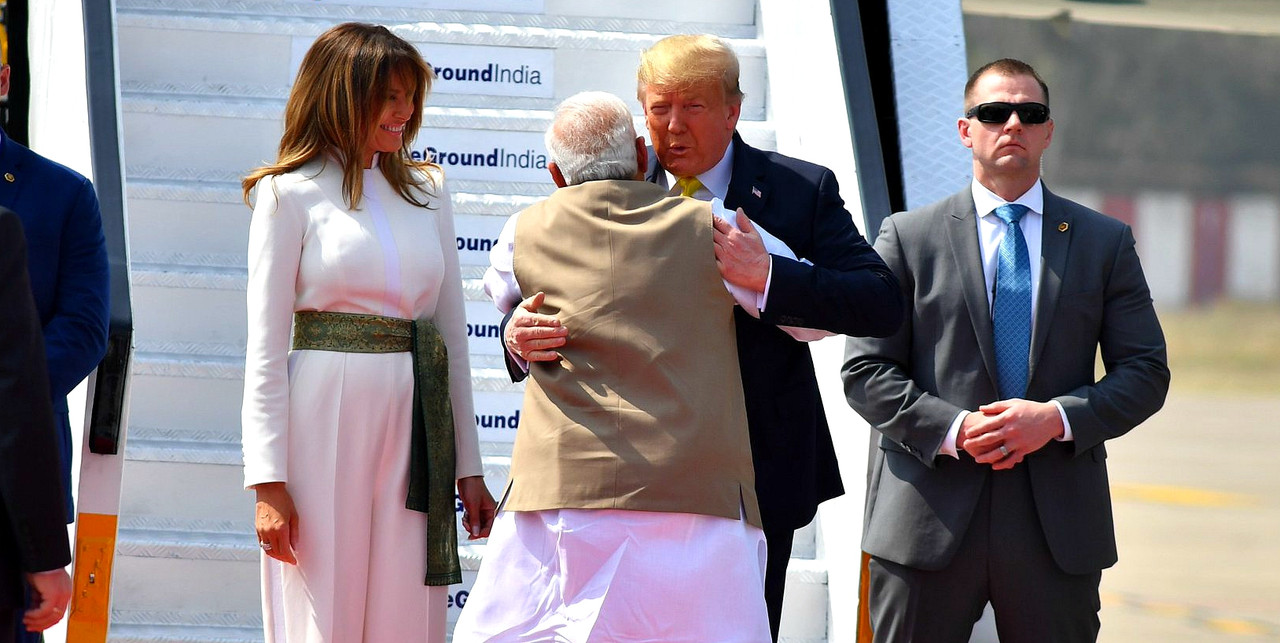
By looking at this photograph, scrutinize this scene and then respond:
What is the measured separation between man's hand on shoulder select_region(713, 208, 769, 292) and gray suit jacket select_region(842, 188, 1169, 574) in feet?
2.31

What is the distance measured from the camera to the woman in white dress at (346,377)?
306 centimetres

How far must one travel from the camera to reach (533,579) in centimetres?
266

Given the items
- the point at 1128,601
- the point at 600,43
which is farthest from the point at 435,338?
the point at 1128,601

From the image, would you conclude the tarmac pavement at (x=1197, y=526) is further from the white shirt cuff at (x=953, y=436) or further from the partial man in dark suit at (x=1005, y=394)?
the white shirt cuff at (x=953, y=436)

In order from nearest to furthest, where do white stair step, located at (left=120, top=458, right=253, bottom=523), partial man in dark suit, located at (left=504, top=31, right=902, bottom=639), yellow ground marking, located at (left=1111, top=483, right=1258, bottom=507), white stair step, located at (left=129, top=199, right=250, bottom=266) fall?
1. partial man in dark suit, located at (left=504, top=31, right=902, bottom=639)
2. white stair step, located at (left=120, top=458, right=253, bottom=523)
3. white stair step, located at (left=129, top=199, right=250, bottom=266)
4. yellow ground marking, located at (left=1111, top=483, right=1258, bottom=507)

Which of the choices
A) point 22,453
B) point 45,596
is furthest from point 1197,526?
point 22,453

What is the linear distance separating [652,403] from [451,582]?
0.79 m

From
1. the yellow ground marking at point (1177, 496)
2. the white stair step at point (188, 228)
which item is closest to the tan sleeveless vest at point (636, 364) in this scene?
the white stair step at point (188, 228)

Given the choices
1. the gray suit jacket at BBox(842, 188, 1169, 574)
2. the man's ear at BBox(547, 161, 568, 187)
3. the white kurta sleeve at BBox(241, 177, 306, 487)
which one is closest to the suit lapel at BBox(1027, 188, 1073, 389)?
the gray suit jacket at BBox(842, 188, 1169, 574)

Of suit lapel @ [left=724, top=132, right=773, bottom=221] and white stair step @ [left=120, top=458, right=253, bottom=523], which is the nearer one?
suit lapel @ [left=724, top=132, right=773, bottom=221]

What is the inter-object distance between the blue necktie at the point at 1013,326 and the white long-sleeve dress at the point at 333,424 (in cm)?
125

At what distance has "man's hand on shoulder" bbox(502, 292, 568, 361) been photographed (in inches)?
103

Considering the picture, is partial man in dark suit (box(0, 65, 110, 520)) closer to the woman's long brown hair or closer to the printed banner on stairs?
the woman's long brown hair

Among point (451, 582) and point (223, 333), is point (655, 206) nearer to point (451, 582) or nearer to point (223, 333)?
point (451, 582)
